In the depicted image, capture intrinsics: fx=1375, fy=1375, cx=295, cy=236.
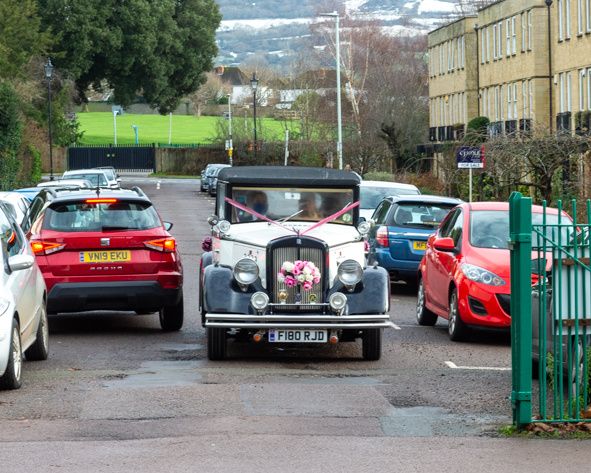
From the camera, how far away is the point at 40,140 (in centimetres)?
7644

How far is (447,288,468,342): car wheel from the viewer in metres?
16.2

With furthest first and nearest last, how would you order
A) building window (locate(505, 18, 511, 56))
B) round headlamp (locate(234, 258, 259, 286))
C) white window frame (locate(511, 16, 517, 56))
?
building window (locate(505, 18, 511, 56)) < white window frame (locate(511, 16, 517, 56)) < round headlamp (locate(234, 258, 259, 286))

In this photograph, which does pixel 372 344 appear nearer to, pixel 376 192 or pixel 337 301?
pixel 337 301

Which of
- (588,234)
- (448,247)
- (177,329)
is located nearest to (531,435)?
(588,234)

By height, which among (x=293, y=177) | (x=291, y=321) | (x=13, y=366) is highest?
(x=293, y=177)

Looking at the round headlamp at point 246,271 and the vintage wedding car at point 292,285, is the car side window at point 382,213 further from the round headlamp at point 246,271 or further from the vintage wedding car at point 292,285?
the round headlamp at point 246,271

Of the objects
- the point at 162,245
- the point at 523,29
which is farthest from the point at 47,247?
the point at 523,29

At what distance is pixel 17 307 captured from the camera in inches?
488

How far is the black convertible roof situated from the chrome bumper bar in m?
2.04

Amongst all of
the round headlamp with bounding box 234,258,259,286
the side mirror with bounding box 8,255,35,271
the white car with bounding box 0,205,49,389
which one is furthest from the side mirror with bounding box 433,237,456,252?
the side mirror with bounding box 8,255,35,271

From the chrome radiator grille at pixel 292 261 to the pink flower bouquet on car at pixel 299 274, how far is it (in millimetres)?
54

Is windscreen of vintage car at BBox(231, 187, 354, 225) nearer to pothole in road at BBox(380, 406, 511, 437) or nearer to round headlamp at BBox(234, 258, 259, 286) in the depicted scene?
round headlamp at BBox(234, 258, 259, 286)

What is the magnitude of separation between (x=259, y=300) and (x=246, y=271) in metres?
0.43

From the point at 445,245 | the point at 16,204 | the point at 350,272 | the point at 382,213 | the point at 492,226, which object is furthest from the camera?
the point at 16,204
